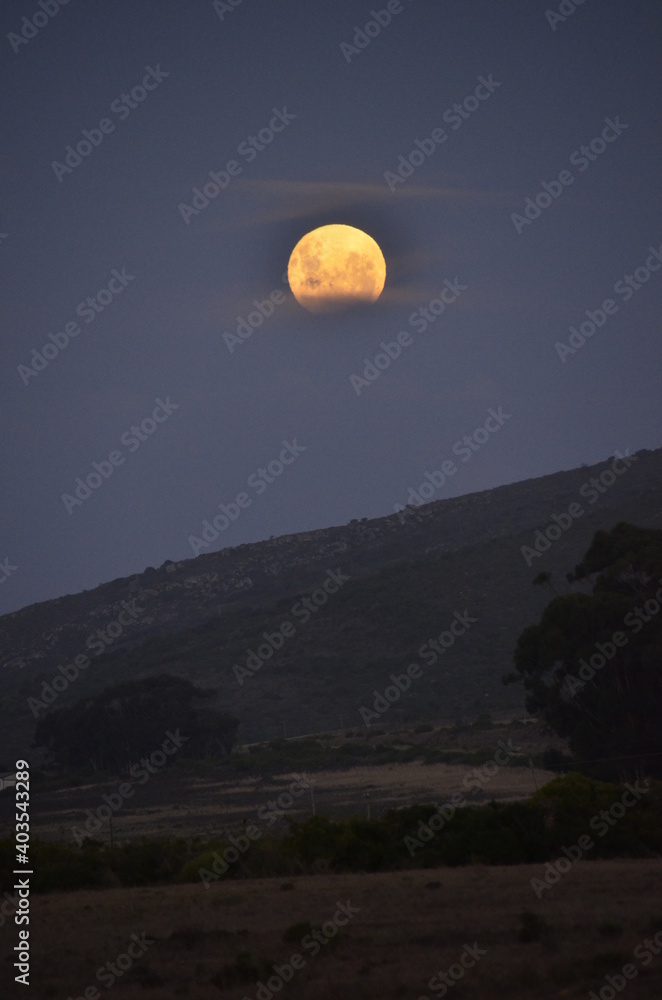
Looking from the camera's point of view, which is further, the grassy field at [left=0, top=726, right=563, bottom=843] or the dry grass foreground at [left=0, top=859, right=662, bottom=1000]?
the grassy field at [left=0, top=726, right=563, bottom=843]

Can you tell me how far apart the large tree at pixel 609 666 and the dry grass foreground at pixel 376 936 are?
12.1 m

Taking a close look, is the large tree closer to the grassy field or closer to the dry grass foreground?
the grassy field

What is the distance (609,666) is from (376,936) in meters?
19.3

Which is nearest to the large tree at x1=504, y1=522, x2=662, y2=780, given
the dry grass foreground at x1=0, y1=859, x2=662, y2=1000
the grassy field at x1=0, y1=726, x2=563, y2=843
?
the grassy field at x1=0, y1=726, x2=563, y2=843

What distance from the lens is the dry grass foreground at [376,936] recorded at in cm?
1005

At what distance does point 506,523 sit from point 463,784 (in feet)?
205

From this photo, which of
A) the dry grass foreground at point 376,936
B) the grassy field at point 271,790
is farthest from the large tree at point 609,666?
the dry grass foreground at point 376,936

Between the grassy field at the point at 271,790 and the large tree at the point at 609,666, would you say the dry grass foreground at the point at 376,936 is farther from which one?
the large tree at the point at 609,666

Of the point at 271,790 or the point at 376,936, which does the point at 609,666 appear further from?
the point at 376,936

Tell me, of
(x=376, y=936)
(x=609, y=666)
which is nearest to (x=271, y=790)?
(x=609, y=666)

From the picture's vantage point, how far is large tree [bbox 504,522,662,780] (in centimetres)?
2823

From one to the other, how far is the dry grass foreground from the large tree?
12.1 meters

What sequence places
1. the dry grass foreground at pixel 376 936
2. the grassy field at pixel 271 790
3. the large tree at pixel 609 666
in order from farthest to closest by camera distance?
the grassy field at pixel 271 790, the large tree at pixel 609 666, the dry grass foreground at pixel 376 936

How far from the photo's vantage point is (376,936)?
1209cm
